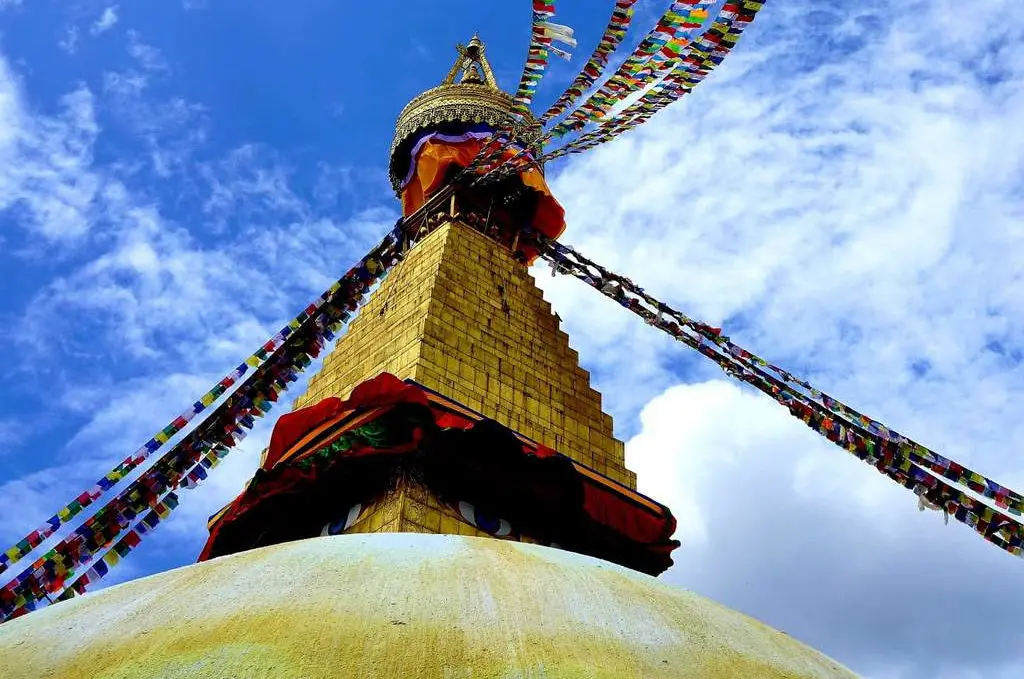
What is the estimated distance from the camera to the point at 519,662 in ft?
9.83

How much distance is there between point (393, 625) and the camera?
312 cm

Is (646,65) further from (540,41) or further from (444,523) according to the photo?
(444,523)

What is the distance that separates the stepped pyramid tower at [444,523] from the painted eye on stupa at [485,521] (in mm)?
21

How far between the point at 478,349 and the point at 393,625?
5564 mm

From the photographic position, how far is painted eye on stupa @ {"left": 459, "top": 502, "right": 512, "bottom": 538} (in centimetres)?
698

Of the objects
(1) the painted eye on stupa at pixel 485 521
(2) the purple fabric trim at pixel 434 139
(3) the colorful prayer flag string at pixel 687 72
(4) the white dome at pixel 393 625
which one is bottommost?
(4) the white dome at pixel 393 625

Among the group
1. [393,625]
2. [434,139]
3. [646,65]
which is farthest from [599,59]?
[393,625]

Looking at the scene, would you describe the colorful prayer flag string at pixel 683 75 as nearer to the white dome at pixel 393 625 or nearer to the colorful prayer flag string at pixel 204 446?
the colorful prayer flag string at pixel 204 446

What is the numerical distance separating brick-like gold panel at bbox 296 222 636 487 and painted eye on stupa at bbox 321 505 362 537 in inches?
48.3

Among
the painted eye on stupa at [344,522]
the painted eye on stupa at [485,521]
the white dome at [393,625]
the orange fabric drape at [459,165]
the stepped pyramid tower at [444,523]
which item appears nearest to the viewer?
the white dome at [393,625]

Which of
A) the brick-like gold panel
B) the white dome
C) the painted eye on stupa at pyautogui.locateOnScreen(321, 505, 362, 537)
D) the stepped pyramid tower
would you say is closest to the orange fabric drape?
the stepped pyramid tower

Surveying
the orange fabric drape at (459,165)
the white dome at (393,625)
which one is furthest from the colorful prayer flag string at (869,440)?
the white dome at (393,625)

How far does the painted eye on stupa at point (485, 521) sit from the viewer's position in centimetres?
698

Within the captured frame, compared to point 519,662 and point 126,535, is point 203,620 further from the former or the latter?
point 126,535
